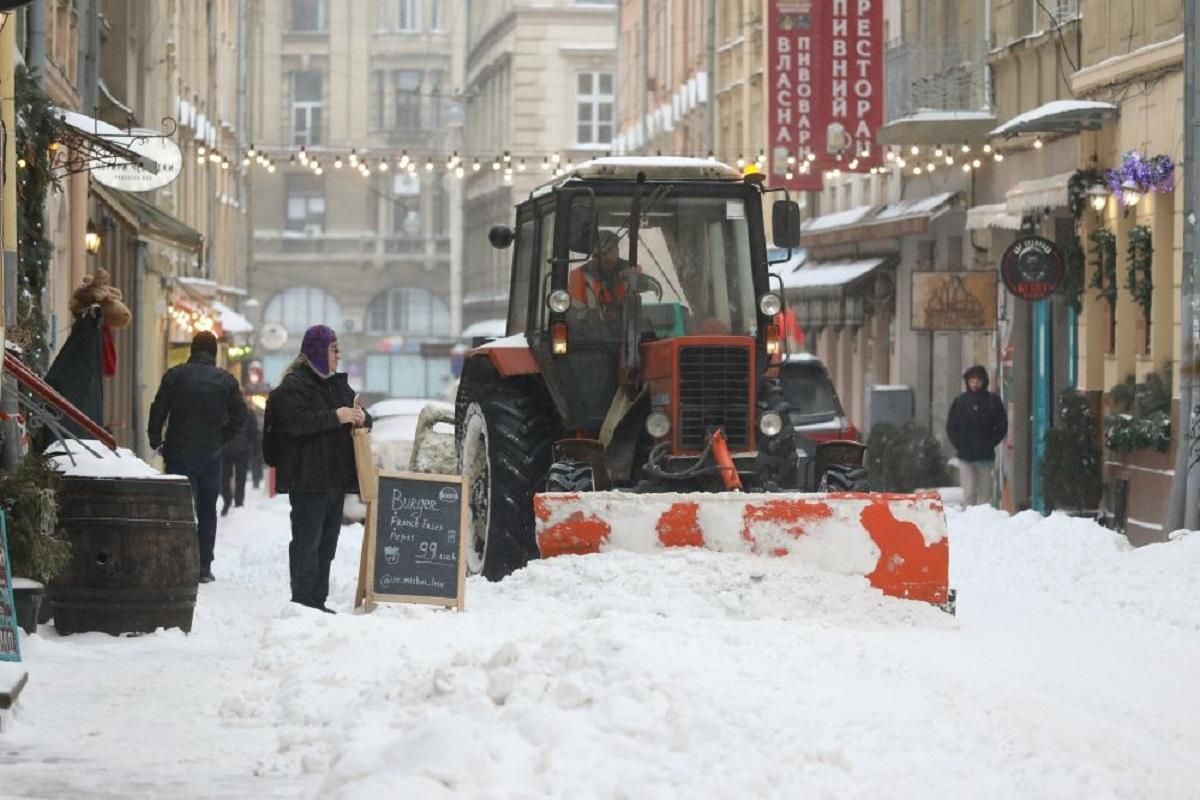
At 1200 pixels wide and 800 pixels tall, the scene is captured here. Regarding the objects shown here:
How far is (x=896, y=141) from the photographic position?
113 ft

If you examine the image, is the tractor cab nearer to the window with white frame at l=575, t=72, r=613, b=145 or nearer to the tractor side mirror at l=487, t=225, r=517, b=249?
the tractor side mirror at l=487, t=225, r=517, b=249

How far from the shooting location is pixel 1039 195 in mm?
28891

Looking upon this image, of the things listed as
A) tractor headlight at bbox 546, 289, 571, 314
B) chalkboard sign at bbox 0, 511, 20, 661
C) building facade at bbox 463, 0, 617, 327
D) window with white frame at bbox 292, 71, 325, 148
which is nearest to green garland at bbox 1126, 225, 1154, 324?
tractor headlight at bbox 546, 289, 571, 314

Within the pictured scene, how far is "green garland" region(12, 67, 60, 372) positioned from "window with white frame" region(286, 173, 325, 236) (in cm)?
8422

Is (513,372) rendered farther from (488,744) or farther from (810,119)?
(810,119)

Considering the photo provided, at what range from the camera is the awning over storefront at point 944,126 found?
109ft

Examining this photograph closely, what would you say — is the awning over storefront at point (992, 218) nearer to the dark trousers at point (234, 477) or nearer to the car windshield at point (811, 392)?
the car windshield at point (811, 392)

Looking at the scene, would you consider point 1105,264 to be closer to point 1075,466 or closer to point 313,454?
point 1075,466

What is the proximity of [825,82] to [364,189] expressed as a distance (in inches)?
2751

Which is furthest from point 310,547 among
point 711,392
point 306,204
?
point 306,204

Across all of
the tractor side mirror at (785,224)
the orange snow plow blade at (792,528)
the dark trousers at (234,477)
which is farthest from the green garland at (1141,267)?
the orange snow plow blade at (792,528)

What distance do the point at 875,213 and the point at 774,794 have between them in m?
32.2

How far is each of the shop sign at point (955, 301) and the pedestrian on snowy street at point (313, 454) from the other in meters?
17.7

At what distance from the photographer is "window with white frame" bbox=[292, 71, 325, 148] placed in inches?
4284
